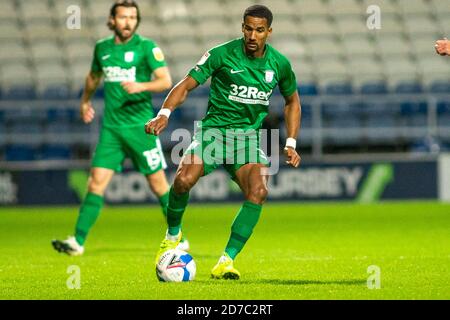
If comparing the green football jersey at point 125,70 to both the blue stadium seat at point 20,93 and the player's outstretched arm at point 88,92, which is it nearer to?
the player's outstretched arm at point 88,92

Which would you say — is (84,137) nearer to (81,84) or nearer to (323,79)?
(81,84)

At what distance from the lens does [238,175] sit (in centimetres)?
816

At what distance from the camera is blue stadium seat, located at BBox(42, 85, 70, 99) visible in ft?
64.5

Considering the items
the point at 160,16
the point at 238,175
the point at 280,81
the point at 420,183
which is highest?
the point at 160,16

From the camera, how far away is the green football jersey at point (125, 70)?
34.8 feet

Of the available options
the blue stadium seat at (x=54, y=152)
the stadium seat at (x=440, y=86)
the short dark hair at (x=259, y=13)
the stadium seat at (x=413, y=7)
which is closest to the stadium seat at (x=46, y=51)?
the blue stadium seat at (x=54, y=152)

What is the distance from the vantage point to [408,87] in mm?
20125

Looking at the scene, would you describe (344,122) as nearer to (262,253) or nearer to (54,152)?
(54,152)

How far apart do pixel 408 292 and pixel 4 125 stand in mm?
13287

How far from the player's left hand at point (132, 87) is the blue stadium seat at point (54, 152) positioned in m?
9.07

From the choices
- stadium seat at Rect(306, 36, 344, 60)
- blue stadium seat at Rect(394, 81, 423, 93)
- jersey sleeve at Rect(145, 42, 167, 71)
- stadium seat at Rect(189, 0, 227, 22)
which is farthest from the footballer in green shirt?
stadium seat at Rect(189, 0, 227, 22)

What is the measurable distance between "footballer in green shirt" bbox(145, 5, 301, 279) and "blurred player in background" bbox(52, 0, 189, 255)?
227 cm

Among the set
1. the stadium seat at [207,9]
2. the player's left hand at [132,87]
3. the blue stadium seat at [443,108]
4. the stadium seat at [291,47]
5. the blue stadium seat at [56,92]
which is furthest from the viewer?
the stadium seat at [207,9]
